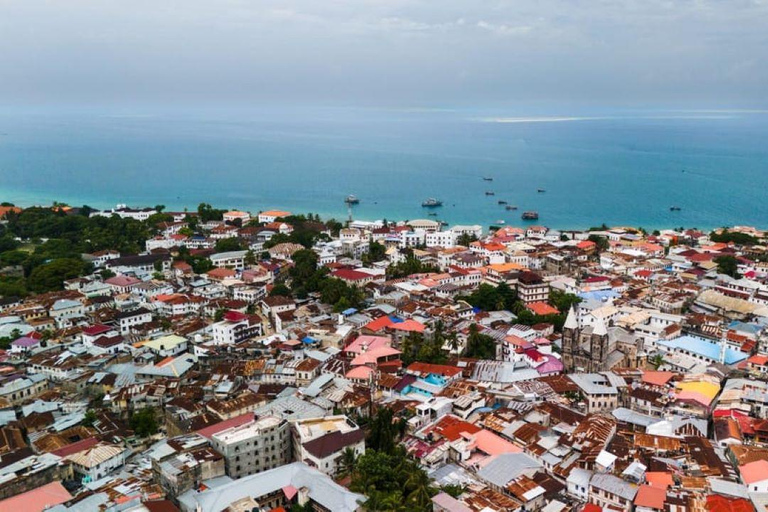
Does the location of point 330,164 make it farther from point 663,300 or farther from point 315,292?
point 663,300

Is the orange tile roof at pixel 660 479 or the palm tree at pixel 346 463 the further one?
the palm tree at pixel 346 463

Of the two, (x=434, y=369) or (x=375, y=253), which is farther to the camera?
(x=375, y=253)

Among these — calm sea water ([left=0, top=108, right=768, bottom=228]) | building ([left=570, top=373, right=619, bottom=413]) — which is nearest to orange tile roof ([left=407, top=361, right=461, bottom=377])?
building ([left=570, top=373, right=619, bottom=413])

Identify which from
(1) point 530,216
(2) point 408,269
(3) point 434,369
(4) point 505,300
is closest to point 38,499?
(3) point 434,369

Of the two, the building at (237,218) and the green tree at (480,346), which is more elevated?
the building at (237,218)

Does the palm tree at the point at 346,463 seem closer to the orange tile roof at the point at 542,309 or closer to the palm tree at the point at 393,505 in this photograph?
the palm tree at the point at 393,505

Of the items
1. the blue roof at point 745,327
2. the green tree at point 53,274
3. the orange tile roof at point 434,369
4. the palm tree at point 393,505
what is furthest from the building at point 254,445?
the green tree at point 53,274

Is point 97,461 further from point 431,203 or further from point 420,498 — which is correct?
point 431,203
